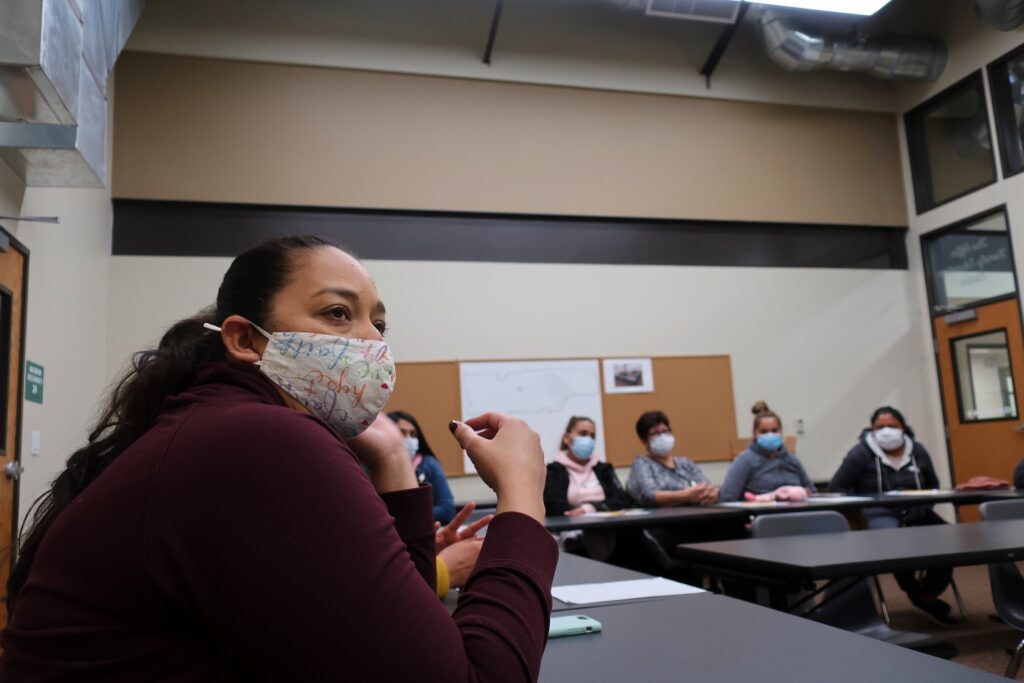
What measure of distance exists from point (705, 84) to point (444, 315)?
304 centimetres

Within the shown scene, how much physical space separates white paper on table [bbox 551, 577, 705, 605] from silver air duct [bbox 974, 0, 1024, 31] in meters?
5.86

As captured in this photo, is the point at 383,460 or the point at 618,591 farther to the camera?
the point at 618,591

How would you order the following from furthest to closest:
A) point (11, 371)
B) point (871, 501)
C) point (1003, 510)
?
A: point (871, 501) → point (11, 371) → point (1003, 510)

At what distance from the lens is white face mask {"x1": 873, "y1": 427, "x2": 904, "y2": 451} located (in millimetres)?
4938

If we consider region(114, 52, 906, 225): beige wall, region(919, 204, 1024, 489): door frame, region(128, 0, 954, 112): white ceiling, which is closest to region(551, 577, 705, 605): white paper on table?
region(114, 52, 906, 225): beige wall

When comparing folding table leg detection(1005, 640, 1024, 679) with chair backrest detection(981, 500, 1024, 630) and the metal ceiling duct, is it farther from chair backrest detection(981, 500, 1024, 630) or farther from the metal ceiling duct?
the metal ceiling duct

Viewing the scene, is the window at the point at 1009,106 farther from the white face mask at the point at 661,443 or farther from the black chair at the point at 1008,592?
the black chair at the point at 1008,592

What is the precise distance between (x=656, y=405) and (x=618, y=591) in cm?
475

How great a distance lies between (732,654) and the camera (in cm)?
108

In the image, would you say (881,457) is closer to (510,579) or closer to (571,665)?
(571,665)

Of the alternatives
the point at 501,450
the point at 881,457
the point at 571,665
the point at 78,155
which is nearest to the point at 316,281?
the point at 501,450

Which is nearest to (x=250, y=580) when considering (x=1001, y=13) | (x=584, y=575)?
(x=584, y=575)

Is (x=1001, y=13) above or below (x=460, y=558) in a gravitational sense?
above

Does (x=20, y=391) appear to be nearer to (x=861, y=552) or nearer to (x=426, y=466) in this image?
(x=426, y=466)
